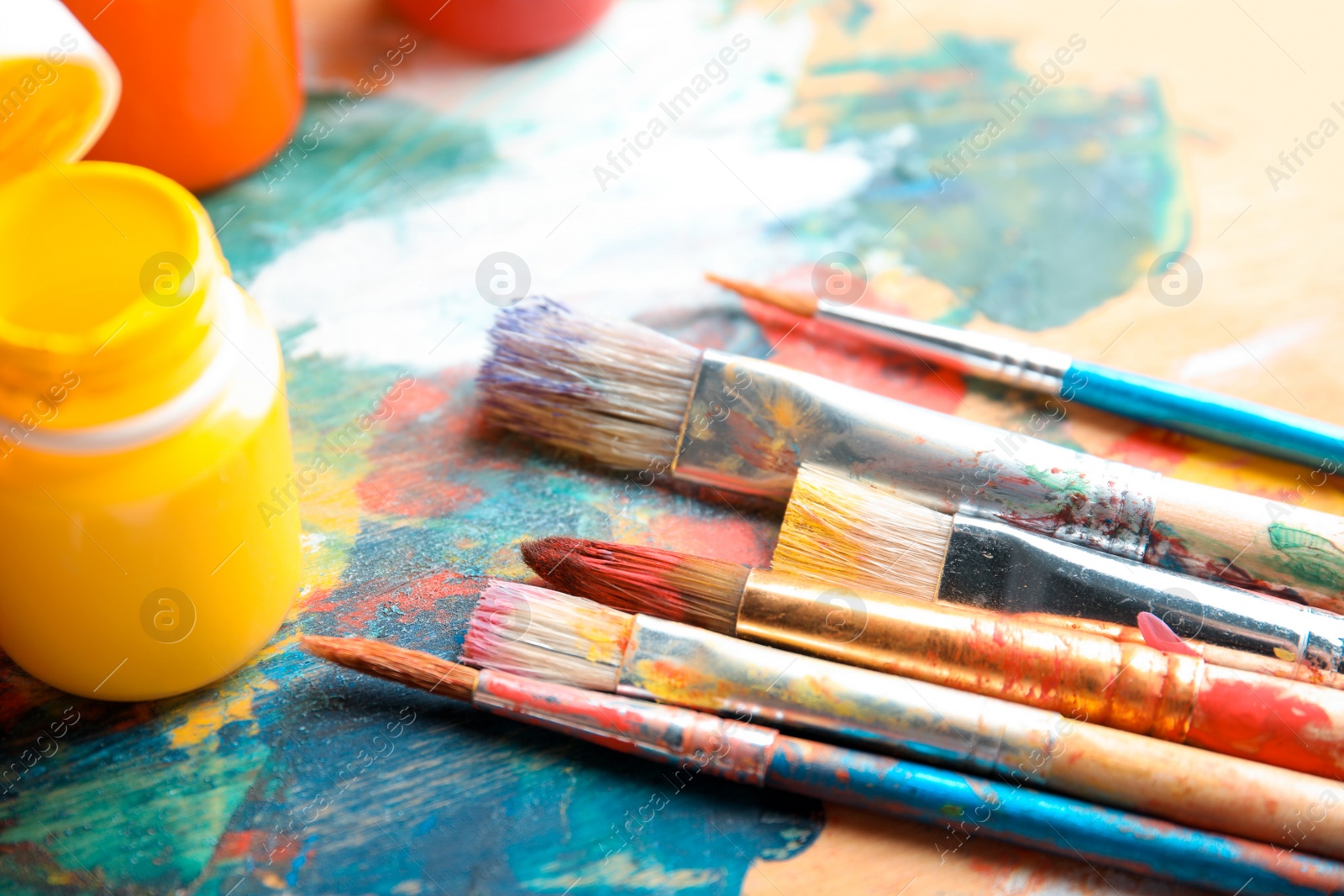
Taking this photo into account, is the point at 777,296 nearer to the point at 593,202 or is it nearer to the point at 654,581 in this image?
the point at 593,202

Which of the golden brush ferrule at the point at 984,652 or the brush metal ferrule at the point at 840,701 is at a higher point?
the golden brush ferrule at the point at 984,652

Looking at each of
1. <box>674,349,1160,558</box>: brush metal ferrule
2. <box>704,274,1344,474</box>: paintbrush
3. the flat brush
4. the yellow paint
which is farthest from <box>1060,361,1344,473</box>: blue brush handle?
the yellow paint

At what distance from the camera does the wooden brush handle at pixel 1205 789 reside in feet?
3.64

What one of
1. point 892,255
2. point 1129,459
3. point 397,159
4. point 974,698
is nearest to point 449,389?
point 397,159

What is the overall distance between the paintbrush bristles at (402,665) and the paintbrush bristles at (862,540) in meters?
0.35

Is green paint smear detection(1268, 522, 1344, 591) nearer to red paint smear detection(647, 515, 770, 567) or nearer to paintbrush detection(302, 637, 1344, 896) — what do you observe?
paintbrush detection(302, 637, 1344, 896)

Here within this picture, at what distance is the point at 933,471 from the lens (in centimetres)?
133

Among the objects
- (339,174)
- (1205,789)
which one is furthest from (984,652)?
(339,174)

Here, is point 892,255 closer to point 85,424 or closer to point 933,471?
point 933,471

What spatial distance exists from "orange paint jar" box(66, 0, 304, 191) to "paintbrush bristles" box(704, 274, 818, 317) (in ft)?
2.08

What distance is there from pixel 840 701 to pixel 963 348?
0.54m

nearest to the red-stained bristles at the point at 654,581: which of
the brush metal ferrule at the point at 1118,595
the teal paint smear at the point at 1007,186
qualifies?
the brush metal ferrule at the point at 1118,595

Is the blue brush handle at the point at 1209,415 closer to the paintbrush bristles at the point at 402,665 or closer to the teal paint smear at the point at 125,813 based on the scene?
the paintbrush bristles at the point at 402,665

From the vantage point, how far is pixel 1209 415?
1.43 meters
